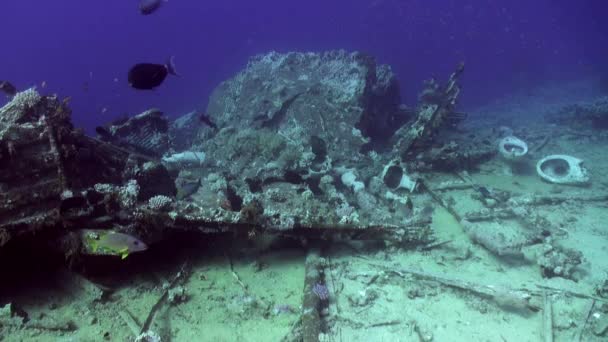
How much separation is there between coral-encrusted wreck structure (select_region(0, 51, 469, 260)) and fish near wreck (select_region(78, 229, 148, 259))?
0.20 meters

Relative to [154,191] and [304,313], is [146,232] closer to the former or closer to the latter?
[154,191]

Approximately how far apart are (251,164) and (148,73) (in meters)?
4.28

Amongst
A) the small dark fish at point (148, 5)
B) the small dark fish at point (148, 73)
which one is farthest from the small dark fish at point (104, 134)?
the small dark fish at point (148, 73)

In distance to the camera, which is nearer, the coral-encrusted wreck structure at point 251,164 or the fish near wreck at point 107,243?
the fish near wreck at point 107,243

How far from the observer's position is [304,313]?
468 cm

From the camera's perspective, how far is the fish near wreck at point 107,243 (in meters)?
4.18

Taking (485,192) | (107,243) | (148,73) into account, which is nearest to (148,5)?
(148,73)

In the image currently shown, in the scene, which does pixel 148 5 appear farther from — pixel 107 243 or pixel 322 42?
pixel 322 42

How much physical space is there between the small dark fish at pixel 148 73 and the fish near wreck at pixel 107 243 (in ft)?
8.23

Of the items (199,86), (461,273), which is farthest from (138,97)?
(461,273)

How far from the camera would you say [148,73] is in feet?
18.7

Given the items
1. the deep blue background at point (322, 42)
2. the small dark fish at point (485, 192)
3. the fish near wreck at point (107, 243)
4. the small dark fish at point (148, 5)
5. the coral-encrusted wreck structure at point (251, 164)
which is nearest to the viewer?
the fish near wreck at point (107, 243)

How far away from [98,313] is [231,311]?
5.88 ft

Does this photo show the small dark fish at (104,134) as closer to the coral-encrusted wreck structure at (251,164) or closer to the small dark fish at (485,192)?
the coral-encrusted wreck structure at (251,164)
